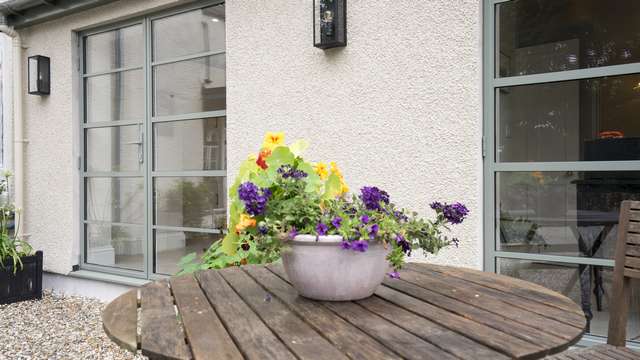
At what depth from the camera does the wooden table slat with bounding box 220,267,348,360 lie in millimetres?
969

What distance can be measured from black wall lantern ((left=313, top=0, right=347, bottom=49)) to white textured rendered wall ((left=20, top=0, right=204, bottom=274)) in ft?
7.90

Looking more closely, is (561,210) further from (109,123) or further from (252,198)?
(109,123)

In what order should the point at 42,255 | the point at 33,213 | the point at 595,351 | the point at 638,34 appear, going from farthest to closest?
the point at 33,213, the point at 42,255, the point at 638,34, the point at 595,351

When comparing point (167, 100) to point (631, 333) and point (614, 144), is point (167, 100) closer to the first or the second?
point (614, 144)

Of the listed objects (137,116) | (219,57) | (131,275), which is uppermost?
(219,57)

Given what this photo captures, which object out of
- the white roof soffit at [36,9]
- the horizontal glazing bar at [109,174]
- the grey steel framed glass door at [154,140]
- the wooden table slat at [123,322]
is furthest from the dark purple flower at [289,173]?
the white roof soffit at [36,9]

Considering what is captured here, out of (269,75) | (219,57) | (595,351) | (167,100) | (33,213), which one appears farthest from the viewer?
(33,213)

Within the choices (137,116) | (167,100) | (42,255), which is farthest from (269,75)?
(42,255)

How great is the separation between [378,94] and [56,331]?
288 cm

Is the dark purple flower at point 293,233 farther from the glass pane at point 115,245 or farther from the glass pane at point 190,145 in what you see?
the glass pane at point 115,245

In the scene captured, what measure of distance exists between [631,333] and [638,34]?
1394 mm

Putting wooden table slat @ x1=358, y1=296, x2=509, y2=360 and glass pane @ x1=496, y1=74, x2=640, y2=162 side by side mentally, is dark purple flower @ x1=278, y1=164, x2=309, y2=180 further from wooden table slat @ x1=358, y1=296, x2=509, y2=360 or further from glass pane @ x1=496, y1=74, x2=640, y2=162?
glass pane @ x1=496, y1=74, x2=640, y2=162

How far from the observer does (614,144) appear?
2.40 m

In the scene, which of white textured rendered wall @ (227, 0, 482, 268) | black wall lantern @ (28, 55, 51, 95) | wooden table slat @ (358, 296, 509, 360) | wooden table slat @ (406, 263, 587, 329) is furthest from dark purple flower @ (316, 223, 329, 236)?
black wall lantern @ (28, 55, 51, 95)
